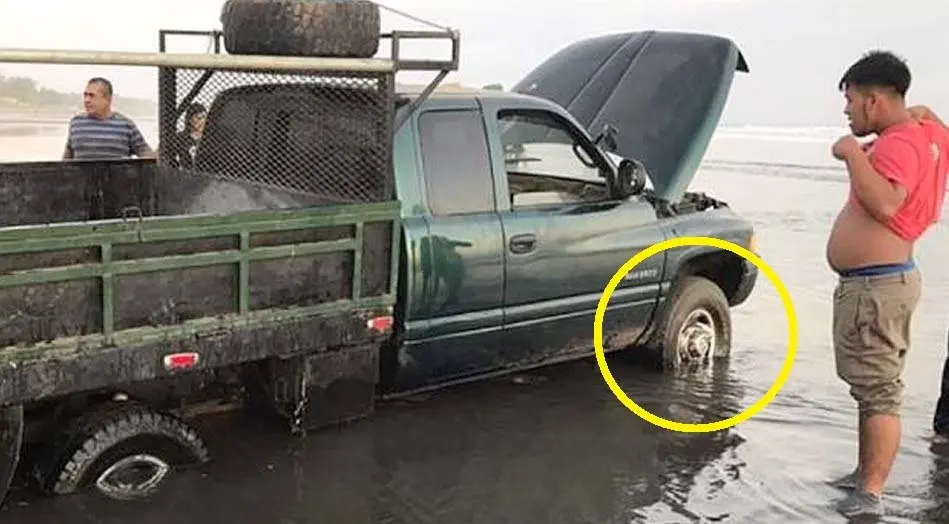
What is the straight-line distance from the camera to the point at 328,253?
507 cm

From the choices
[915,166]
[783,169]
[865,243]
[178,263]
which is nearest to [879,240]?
[865,243]

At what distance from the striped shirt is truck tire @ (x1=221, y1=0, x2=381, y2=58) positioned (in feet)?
10.1

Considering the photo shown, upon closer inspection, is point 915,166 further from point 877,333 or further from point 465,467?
point 465,467

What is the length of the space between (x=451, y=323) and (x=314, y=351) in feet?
2.90

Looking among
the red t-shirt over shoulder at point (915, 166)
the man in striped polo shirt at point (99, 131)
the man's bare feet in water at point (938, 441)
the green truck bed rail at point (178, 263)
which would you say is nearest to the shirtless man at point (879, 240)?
the red t-shirt over shoulder at point (915, 166)

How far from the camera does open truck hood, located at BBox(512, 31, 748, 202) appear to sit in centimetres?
730

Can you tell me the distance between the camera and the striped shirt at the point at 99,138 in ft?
27.3

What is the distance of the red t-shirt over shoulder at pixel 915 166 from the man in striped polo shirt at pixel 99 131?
18.0 ft

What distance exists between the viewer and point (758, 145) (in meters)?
33.1

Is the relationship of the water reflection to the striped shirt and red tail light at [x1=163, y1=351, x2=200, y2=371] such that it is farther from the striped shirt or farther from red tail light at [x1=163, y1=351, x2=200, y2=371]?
the striped shirt

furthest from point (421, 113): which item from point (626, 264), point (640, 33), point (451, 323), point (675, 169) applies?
point (640, 33)

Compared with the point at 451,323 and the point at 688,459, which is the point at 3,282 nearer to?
the point at 451,323

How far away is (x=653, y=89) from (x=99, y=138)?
4.09m

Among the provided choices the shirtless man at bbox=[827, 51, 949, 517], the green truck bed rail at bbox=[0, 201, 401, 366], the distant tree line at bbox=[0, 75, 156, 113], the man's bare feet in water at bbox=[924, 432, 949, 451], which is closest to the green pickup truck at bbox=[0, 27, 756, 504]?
the green truck bed rail at bbox=[0, 201, 401, 366]
